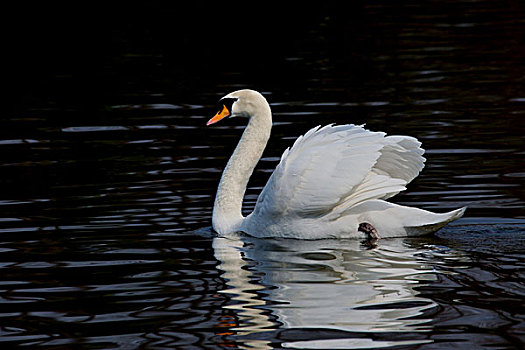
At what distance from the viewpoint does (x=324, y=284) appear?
7.31 metres

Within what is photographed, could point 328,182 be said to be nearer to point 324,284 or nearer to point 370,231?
point 370,231

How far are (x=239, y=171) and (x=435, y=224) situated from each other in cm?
218

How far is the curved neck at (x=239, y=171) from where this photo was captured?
945cm

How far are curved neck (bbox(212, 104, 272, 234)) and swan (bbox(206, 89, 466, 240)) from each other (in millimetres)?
396

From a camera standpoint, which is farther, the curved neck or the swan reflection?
the curved neck

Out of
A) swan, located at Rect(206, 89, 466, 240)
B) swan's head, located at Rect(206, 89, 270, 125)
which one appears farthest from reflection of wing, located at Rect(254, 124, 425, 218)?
swan's head, located at Rect(206, 89, 270, 125)

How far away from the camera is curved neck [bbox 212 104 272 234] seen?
9.45 m

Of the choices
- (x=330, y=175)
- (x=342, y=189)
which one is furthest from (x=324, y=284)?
(x=330, y=175)

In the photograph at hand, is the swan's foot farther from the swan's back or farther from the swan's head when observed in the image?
the swan's head

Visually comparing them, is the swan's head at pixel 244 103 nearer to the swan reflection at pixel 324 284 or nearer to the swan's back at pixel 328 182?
the swan's back at pixel 328 182

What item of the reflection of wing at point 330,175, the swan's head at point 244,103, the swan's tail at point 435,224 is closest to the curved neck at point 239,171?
the swan's head at point 244,103

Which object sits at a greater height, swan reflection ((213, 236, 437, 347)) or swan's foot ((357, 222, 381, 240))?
swan's foot ((357, 222, 381, 240))

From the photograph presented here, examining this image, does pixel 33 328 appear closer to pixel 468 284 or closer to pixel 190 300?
pixel 190 300

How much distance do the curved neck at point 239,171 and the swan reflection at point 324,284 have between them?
0.32m
